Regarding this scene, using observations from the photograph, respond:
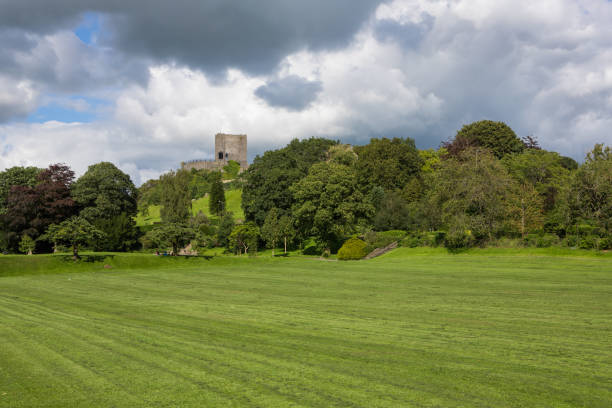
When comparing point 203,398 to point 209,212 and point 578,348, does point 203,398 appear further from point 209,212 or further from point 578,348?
point 209,212

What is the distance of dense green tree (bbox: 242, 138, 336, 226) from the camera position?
62.7 m

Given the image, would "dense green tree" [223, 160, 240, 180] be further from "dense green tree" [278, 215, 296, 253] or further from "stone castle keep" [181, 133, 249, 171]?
"dense green tree" [278, 215, 296, 253]

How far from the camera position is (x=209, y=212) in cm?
10631

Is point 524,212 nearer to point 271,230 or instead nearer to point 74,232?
point 271,230

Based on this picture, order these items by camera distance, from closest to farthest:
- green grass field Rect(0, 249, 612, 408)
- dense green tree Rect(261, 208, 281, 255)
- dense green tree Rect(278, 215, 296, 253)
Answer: green grass field Rect(0, 249, 612, 408) < dense green tree Rect(261, 208, 281, 255) < dense green tree Rect(278, 215, 296, 253)

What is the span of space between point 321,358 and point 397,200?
54.3 meters

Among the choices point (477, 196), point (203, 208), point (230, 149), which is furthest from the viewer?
point (230, 149)

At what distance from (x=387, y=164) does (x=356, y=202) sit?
23850 millimetres

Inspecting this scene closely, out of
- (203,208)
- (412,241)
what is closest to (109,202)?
(412,241)

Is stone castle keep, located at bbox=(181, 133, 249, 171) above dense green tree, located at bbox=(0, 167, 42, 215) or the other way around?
above

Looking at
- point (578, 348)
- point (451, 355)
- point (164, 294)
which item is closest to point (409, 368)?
point (451, 355)

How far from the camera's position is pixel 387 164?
75.0 m

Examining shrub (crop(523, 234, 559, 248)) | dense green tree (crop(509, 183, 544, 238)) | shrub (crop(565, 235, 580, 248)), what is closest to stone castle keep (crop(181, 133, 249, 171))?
dense green tree (crop(509, 183, 544, 238))

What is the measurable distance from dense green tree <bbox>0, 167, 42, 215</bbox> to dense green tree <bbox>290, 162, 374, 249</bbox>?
4061cm
